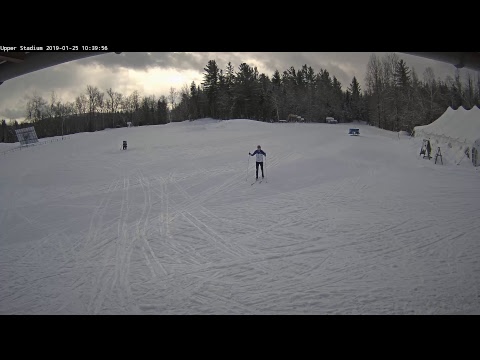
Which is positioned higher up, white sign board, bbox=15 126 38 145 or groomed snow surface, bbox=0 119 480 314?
white sign board, bbox=15 126 38 145

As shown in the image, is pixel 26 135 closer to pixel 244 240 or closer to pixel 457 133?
pixel 244 240

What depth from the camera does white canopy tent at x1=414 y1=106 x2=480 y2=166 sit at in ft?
41.2

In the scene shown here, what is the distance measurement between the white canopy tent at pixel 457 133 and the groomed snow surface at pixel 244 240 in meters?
0.88

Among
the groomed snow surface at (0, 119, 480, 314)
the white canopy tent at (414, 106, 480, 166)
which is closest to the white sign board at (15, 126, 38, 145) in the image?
the groomed snow surface at (0, 119, 480, 314)

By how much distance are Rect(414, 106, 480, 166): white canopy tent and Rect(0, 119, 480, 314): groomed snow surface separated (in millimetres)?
875

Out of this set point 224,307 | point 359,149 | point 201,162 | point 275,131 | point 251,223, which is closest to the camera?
point 224,307

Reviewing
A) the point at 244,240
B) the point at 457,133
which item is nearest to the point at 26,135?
the point at 244,240

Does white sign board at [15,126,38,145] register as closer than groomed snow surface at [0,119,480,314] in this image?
No

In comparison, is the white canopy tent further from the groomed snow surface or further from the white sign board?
the white sign board

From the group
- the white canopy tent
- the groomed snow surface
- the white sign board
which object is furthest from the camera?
the white canopy tent
